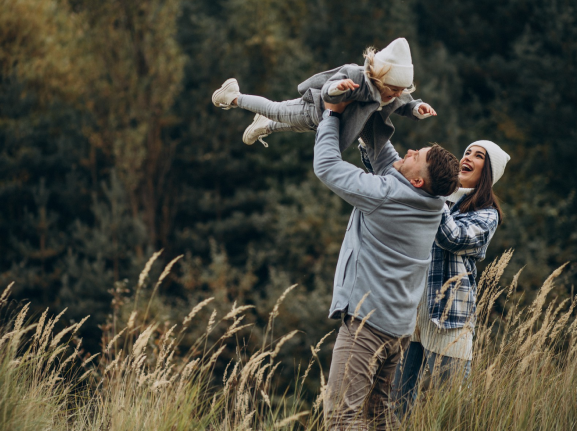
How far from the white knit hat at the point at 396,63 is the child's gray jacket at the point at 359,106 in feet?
0.27

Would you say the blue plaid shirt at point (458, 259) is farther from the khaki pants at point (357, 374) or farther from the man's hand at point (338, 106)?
the man's hand at point (338, 106)

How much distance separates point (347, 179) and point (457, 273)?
82 centimetres

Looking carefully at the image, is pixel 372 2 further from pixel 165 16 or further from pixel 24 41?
pixel 24 41

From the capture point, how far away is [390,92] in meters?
2.54

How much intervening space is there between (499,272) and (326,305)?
11276 mm

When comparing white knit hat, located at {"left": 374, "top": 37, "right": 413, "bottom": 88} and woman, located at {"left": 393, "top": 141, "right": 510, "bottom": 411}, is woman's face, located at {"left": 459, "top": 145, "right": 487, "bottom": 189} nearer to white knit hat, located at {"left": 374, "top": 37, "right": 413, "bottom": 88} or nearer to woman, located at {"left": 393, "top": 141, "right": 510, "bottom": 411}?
woman, located at {"left": 393, "top": 141, "right": 510, "bottom": 411}

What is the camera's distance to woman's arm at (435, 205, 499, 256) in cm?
256

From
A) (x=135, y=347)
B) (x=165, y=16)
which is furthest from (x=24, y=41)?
(x=135, y=347)

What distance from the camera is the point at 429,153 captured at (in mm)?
2322

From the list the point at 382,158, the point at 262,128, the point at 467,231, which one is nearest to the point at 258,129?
the point at 262,128

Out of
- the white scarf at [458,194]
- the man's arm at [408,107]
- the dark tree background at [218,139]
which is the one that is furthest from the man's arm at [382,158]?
the dark tree background at [218,139]

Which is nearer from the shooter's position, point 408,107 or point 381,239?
point 381,239

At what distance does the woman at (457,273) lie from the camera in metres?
2.57

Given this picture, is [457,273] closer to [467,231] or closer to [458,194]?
[467,231]
